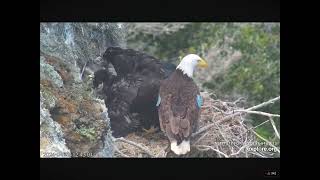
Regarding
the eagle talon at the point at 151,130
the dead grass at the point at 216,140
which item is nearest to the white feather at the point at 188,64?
the dead grass at the point at 216,140

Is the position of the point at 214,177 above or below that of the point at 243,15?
below

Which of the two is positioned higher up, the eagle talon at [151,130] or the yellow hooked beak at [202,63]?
the yellow hooked beak at [202,63]

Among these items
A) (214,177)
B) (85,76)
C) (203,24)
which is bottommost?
(214,177)

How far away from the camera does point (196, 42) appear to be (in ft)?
25.9

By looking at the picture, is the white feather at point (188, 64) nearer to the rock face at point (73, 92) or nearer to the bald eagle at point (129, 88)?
the bald eagle at point (129, 88)

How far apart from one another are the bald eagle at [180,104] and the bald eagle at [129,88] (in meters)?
0.08

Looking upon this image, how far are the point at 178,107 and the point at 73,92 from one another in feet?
3.41

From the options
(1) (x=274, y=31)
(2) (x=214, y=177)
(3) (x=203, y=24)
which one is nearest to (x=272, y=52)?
(1) (x=274, y=31)

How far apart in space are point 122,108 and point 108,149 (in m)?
0.43

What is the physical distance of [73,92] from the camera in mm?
7551

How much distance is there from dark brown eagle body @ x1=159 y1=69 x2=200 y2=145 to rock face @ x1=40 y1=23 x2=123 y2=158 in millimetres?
586

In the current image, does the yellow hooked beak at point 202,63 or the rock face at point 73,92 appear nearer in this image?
the rock face at point 73,92

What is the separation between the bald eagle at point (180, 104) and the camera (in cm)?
747

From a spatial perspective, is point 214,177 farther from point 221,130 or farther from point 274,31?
point 274,31
